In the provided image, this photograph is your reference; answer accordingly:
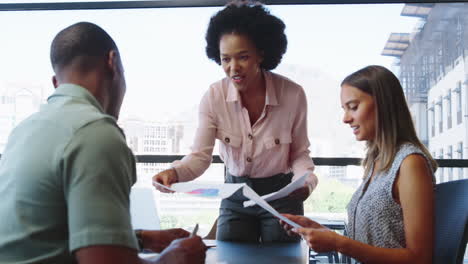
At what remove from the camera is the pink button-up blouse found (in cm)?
205

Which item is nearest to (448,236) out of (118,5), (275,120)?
(275,120)

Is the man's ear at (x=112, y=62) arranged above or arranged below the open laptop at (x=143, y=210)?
above

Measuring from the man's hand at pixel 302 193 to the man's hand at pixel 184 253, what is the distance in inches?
32.3

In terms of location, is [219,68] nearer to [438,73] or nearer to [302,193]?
[438,73]

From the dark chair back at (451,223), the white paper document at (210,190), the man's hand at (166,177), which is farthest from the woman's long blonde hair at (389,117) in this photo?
the man's hand at (166,177)

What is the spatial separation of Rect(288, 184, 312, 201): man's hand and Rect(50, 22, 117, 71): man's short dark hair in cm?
97

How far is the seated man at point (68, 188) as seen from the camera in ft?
2.65

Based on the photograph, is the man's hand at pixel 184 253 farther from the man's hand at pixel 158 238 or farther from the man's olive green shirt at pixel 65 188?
the man's hand at pixel 158 238

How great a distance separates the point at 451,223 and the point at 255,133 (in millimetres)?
890

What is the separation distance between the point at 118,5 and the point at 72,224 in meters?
2.85

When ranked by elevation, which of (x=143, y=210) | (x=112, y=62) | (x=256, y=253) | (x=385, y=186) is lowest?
(x=256, y=253)

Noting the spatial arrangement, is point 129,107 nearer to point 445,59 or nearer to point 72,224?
point 445,59

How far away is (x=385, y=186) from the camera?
147cm

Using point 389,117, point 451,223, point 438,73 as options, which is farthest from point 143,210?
point 438,73
